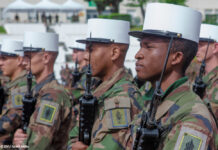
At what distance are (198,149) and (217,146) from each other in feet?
0.59

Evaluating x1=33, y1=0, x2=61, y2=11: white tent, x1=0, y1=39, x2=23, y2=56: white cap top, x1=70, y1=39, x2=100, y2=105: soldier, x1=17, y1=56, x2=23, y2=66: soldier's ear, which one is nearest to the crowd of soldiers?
x1=17, y1=56, x2=23, y2=66: soldier's ear

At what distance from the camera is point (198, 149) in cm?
167

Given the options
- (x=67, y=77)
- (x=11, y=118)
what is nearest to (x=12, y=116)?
(x=11, y=118)

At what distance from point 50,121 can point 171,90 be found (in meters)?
1.66

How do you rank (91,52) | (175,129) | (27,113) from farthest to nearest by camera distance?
(27,113) < (91,52) < (175,129)

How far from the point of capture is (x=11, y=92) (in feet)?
14.3

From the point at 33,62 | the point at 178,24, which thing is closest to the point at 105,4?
the point at 33,62

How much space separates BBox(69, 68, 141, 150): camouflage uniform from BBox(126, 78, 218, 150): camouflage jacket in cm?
65

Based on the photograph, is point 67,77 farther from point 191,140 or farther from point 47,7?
point 47,7

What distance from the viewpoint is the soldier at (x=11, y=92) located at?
4020mm

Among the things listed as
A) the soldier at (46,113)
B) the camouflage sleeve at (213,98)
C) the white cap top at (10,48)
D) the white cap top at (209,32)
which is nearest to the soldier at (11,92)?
the white cap top at (10,48)

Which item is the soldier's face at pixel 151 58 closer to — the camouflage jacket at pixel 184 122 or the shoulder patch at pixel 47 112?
the camouflage jacket at pixel 184 122

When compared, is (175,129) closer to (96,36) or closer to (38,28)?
(96,36)

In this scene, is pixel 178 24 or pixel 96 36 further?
pixel 96 36
